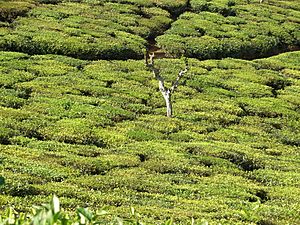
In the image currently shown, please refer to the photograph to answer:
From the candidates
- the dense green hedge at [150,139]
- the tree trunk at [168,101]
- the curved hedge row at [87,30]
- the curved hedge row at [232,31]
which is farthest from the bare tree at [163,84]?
the curved hedge row at [232,31]

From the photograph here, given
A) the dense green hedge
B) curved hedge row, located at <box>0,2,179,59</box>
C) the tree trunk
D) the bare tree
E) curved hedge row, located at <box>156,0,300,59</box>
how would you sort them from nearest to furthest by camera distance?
the dense green hedge, the bare tree, the tree trunk, curved hedge row, located at <box>0,2,179,59</box>, curved hedge row, located at <box>156,0,300,59</box>

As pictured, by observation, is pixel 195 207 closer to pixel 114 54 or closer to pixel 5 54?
pixel 5 54

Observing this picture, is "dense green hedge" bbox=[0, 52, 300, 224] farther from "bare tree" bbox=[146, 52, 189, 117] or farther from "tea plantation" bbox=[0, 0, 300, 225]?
"bare tree" bbox=[146, 52, 189, 117]

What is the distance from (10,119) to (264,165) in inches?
526

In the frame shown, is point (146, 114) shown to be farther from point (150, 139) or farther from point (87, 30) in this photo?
point (87, 30)

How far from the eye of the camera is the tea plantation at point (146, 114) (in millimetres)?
19375

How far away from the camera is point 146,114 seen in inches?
1337

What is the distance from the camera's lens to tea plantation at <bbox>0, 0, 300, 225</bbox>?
63.6ft

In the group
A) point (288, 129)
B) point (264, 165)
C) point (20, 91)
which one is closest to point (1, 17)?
point (20, 91)

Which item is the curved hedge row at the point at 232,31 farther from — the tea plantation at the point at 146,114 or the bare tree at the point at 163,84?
the bare tree at the point at 163,84

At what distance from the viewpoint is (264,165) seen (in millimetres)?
27234

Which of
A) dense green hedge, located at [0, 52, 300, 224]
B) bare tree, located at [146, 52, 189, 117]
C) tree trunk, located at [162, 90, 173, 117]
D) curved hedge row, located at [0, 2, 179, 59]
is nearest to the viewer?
dense green hedge, located at [0, 52, 300, 224]

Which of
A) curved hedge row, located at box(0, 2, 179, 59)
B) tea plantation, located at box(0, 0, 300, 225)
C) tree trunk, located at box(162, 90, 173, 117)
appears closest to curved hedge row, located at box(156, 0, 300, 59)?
tea plantation, located at box(0, 0, 300, 225)

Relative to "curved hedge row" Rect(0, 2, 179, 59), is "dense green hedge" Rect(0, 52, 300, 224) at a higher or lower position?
lower
